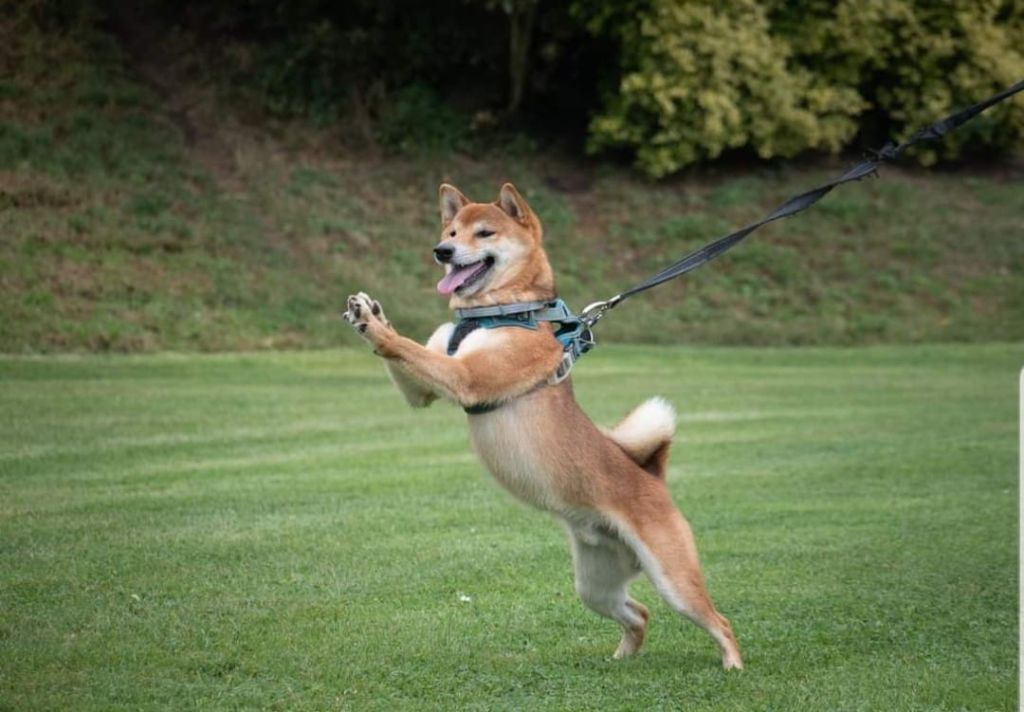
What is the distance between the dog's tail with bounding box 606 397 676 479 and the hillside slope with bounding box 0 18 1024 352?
1520cm

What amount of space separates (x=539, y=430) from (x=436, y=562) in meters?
2.56

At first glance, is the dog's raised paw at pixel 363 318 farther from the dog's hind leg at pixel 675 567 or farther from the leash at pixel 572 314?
the dog's hind leg at pixel 675 567

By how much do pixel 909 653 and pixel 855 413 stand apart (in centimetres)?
1005

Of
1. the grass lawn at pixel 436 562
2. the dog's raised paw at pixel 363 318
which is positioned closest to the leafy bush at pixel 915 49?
the grass lawn at pixel 436 562

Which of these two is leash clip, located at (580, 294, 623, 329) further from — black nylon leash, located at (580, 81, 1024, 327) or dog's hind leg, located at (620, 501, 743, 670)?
dog's hind leg, located at (620, 501, 743, 670)

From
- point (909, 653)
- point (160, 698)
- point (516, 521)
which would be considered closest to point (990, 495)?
point (516, 521)

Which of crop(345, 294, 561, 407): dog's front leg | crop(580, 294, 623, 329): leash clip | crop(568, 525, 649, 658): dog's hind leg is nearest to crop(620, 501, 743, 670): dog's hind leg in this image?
crop(568, 525, 649, 658): dog's hind leg

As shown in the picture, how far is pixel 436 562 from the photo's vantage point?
8.39 metres

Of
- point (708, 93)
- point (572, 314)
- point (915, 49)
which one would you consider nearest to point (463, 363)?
point (572, 314)

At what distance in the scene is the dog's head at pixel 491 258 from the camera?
6.22 m

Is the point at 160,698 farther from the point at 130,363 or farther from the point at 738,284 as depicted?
the point at 738,284

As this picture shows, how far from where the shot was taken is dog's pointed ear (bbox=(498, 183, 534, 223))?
646 cm

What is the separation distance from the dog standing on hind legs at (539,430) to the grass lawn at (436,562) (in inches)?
16.0

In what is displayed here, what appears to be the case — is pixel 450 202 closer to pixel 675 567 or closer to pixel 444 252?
pixel 444 252
